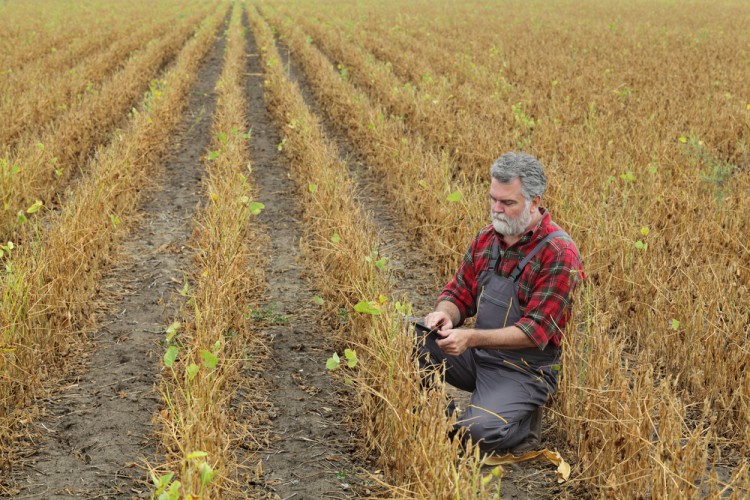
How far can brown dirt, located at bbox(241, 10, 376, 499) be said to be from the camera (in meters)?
3.26

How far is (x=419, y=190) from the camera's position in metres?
6.69

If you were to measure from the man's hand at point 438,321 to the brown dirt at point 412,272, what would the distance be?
0.23 metres

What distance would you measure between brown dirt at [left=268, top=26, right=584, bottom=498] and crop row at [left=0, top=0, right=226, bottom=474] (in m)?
2.00

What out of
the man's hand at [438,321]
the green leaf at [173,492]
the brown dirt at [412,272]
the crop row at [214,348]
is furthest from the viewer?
the man's hand at [438,321]

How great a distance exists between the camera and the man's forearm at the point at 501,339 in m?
3.41

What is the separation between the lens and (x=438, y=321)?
12.0 ft

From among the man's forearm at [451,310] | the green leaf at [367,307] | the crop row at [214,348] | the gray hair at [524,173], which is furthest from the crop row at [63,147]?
the gray hair at [524,173]

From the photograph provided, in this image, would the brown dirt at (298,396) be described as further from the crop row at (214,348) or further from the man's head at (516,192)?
the man's head at (516,192)

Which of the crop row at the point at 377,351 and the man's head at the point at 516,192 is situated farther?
the man's head at the point at 516,192

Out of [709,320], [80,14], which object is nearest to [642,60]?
[709,320]

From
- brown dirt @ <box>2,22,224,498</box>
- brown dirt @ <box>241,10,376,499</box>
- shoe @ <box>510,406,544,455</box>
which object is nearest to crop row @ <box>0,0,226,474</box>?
brown dirt @ <box>2,22,224,498</box>

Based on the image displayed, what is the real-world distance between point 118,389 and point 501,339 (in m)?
2.01

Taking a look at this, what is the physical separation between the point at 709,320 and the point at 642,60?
1136cm

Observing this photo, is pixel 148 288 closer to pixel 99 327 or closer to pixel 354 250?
pixel 99 327
